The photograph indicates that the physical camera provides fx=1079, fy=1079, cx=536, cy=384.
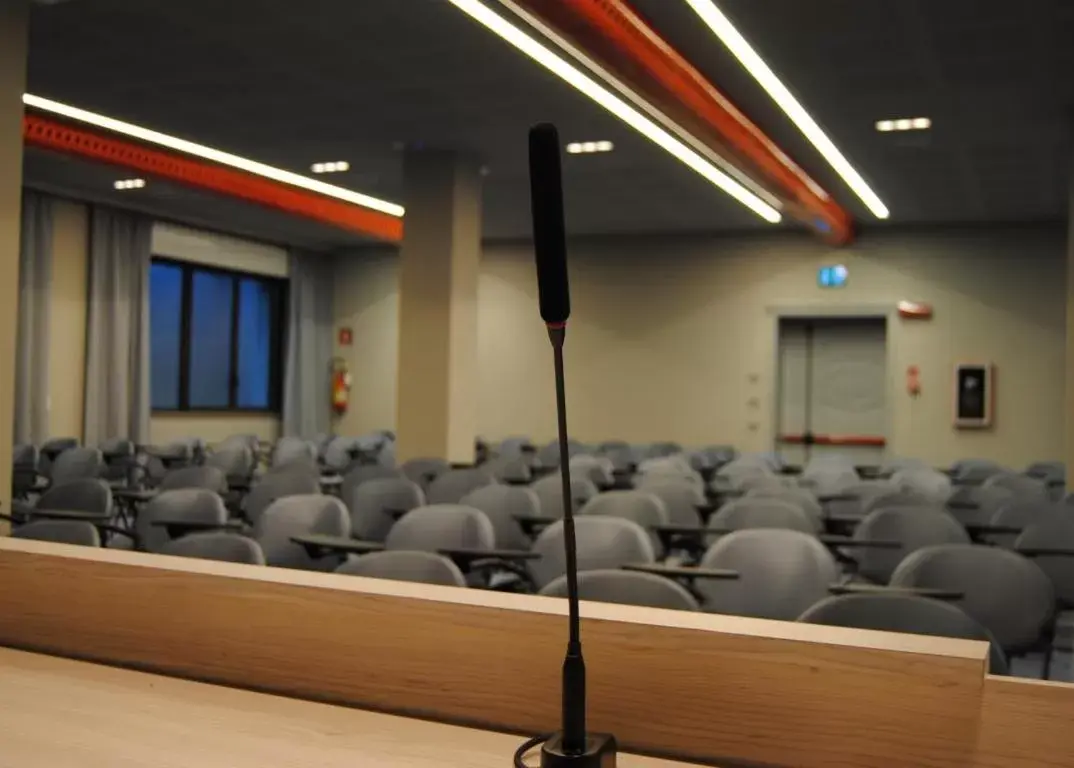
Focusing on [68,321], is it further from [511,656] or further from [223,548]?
[511,656]

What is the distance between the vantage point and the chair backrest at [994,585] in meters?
3.84

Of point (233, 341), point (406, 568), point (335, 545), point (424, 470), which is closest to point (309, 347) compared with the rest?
point (233, 341)

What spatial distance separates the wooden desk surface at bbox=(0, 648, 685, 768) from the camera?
120 cm

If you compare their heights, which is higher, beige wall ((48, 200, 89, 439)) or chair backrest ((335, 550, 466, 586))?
beige wall ((48, 200, 89, 439))

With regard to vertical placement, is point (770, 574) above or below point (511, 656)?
below

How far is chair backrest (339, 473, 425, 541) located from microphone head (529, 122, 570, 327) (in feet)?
16.0

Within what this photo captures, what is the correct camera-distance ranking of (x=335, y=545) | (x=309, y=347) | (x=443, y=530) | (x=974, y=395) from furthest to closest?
(x=309, y=347) < (x=974, y=395) < (x=443, y=530) < (x=335, y=545)

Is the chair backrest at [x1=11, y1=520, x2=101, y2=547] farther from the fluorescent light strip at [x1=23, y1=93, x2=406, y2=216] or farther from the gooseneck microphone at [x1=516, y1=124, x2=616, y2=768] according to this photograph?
the fluorescent light strip at [x1=23, y1=93, x2=406, y2=216]

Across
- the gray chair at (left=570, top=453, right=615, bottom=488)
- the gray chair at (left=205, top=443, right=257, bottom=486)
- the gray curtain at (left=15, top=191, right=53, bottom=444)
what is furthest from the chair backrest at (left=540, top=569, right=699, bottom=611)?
the gray curtain at (left=15, top=191, right=53, bottom=444)

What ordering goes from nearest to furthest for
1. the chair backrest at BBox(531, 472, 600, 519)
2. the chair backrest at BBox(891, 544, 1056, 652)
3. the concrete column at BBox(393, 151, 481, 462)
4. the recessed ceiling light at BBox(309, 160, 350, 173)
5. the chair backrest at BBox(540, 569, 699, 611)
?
the chair backrest at BBox(540, 569, 699, 611) < the chair backrest at BBox(891, 544, 1056, 652) < the chair backrest at BBox(531, 472, 600, 519) < the concrete column at BBox(393, 151, 481, 462) < the recessed ceiling light at BBox(309, 160, 350, 173)

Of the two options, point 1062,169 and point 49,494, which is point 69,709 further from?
point 1062,169

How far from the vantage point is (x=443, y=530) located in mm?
4773

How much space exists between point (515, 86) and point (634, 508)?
334 cm

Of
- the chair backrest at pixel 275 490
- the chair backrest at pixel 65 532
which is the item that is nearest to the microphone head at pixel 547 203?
the chair backrest at pixel 65 532
